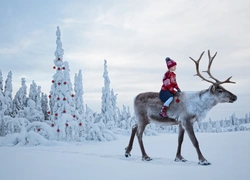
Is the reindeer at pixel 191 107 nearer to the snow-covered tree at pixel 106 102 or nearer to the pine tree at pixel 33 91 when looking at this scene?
the snow-covered tree at pixel 106 102

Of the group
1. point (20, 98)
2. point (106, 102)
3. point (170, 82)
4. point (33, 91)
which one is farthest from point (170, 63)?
point (33, 91)

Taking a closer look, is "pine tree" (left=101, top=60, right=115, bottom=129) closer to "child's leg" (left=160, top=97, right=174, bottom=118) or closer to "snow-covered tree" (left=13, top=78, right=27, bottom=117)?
"snow-covered tree" (left=13, top=78, right=27, bottom=117)

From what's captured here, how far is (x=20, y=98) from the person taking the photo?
34.5 metres

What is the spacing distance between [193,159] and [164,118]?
50.0 inches

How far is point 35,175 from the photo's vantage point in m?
3.85

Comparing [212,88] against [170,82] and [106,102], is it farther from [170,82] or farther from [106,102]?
[106,102]

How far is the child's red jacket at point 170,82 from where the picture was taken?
615 centimetres

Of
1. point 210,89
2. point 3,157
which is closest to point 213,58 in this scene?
point 210,89

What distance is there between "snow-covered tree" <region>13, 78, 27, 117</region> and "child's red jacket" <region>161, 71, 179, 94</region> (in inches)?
1231

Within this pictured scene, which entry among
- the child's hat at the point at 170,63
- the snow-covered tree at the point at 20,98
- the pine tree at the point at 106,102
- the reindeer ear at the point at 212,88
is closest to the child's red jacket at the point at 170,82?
the child's hat at the point at 170,63

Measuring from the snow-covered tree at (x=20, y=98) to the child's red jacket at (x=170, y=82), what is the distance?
31272 millimetres

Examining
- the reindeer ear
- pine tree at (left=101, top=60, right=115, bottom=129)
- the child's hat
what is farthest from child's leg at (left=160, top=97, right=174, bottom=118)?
pine tree at (left=101, top=60, right=115, bottom=129)

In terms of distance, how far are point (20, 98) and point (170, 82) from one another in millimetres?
32766

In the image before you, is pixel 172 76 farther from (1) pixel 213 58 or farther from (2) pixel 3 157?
(2) pixel 3 157
